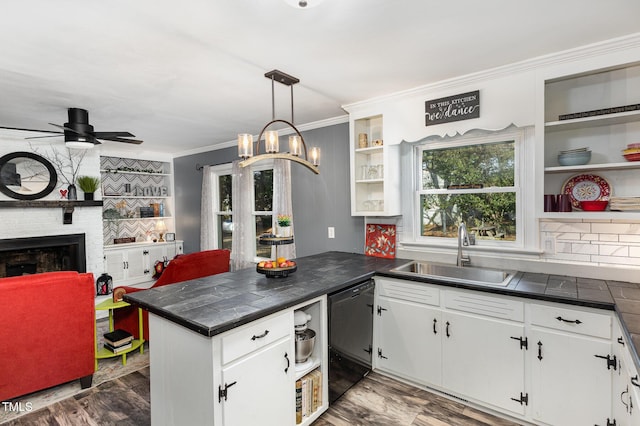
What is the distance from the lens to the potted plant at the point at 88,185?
4.36 meters

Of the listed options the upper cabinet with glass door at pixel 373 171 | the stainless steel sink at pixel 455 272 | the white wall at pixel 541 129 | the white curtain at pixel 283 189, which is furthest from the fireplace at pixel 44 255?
the white wall at pixel 541 129

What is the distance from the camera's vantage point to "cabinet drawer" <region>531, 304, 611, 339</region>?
71.9 inches

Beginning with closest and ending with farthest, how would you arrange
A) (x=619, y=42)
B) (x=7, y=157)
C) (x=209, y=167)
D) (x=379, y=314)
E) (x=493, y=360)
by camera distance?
(x=619, y=42)
(x=493, y=360)
(x=379, y=314)
(x=7, y=157)
(x=209, y=167)

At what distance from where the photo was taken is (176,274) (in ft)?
10.3

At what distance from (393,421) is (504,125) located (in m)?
2.20

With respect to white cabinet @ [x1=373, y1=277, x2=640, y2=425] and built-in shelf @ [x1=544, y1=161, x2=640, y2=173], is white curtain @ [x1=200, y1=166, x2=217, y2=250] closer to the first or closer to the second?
white cabinet @ [x1=373, y1=277, x2=640, y2=425]

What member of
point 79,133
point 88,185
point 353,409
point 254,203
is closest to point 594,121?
point 353,409

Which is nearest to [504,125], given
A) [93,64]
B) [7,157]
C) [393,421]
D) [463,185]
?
[463,185]

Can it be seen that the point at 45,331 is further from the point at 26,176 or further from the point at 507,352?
the point at 507,352

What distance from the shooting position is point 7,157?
12.7ft

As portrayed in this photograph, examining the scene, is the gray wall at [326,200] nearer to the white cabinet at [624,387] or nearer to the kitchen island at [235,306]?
the kitchen island at [235,306]

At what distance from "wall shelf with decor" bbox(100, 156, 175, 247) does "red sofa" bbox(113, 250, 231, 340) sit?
8.42 ft

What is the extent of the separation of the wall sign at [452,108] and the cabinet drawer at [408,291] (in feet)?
4.35

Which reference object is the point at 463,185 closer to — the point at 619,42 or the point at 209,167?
the point at 619,42
